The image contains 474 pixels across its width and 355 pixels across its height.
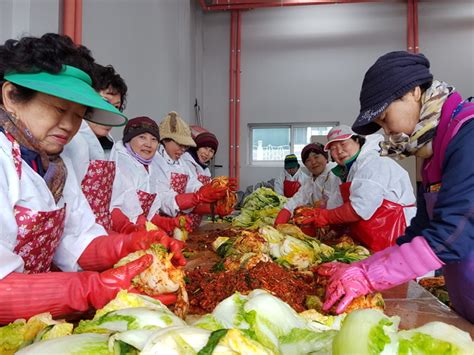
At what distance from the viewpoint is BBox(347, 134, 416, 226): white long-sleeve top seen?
3.33 metres

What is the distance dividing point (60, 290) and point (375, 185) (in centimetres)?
278

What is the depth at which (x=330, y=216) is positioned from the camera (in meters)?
3.59

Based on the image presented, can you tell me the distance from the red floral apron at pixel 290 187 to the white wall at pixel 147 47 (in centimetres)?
299

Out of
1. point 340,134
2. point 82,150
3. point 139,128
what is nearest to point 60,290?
point 82,150

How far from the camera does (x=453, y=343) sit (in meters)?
0.73

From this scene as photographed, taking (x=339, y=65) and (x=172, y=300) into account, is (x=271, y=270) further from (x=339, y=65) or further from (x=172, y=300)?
(x=339, y=65)

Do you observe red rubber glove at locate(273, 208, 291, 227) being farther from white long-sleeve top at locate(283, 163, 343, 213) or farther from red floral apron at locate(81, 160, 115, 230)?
red floral apron at locate(81, 160, 115, 230)

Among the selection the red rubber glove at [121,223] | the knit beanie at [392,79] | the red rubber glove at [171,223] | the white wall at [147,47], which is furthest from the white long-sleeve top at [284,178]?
the knit beanie at [392,79]

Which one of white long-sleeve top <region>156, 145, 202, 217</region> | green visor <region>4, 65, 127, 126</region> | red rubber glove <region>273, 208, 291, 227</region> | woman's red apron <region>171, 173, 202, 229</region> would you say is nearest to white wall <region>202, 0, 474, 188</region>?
Answer: woman's red apron <region>171, 173, 202, 229</region>

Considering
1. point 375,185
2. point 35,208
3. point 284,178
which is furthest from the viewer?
point 284,178

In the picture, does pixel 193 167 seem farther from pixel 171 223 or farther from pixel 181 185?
pixel 171 223

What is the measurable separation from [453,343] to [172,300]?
109cm

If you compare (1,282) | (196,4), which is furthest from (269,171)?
(1,282)

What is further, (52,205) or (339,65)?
(339,65)
